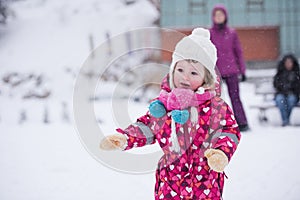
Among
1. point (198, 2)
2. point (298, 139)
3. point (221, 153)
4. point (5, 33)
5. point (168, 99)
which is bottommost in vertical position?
point (298, 139)

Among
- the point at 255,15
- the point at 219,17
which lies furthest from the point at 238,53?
the point at 255,15

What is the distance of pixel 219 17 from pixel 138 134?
316cm

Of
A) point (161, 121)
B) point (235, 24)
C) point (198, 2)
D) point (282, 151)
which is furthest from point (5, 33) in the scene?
point (161, 121)

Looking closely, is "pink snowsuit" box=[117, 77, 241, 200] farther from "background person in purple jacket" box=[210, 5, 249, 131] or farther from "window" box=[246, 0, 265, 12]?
"window" box=[246, 0, 265, 12]

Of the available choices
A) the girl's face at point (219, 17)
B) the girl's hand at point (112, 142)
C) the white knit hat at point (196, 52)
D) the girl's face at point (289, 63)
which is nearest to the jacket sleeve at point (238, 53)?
the girl's face at point (219, 17)

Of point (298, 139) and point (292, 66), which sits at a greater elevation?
point (292, 66)

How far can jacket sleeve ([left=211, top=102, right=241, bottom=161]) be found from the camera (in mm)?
1492

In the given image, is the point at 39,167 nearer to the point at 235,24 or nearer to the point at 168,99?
the point at 168,99

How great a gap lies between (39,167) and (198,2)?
42.1 ft

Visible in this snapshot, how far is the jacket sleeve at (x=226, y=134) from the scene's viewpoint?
1.49 meters

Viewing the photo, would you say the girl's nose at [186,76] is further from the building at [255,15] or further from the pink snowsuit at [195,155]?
the building at [255,15]

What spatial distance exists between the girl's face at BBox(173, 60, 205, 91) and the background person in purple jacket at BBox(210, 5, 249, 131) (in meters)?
2.97

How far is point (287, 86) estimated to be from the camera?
5711 mm

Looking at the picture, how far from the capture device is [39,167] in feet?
11.1
